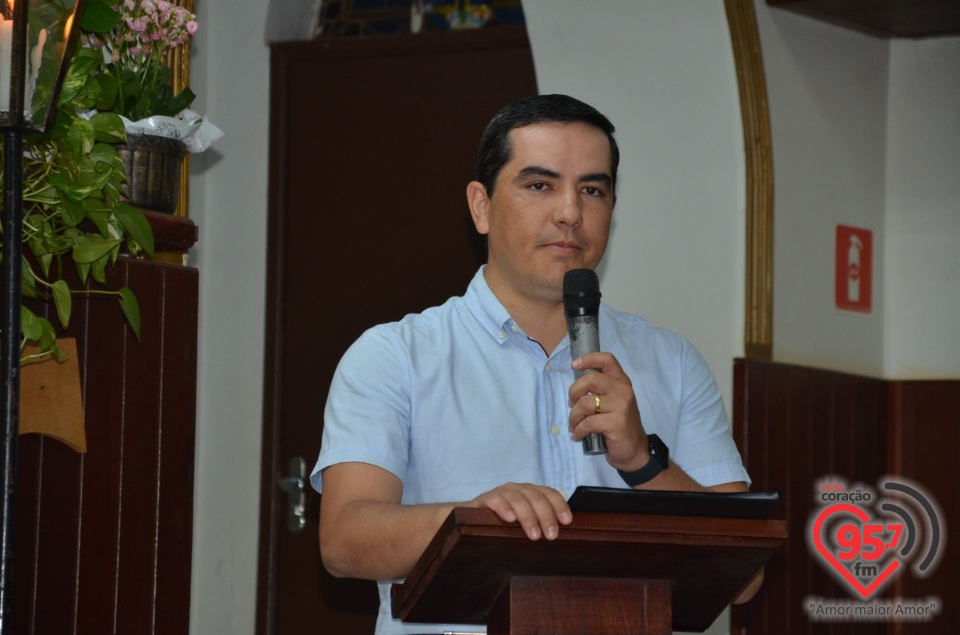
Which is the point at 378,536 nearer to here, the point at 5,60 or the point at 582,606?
the point at 582,606

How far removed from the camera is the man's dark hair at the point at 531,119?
208 centimetres

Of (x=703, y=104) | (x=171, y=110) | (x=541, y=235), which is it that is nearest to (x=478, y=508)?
(x=541, y=235)

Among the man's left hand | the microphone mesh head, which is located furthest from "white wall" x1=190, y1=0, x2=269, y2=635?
the man's left hand

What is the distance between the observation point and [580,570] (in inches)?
57.2

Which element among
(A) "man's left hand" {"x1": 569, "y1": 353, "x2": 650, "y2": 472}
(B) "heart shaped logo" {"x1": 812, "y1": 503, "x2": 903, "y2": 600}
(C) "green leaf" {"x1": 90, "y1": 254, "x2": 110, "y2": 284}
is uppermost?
(C) "green leaf" {"x1": 90, "y1": 254, "x2": 110, "y2": 284}

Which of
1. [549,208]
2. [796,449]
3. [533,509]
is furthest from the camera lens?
[796,449]

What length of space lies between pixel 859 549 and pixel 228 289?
7.07 ft

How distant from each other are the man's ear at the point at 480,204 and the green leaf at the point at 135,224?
0.56 metres

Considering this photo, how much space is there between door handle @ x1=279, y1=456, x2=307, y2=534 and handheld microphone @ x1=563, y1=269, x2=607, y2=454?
2417mm

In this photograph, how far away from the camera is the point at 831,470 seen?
3871mm

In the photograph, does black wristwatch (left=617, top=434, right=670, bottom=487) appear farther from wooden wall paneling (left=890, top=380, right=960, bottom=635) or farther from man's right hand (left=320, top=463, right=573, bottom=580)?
wooden wall paneling (left=890, top=380, right=960, bottom=635)

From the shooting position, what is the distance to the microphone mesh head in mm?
1729

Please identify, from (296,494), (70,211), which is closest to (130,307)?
(70,211)

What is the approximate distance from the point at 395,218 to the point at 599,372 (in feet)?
8.35
